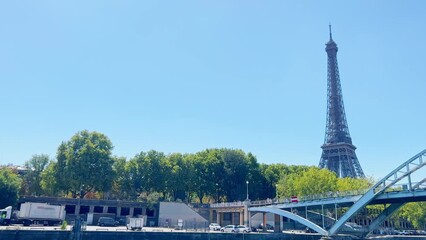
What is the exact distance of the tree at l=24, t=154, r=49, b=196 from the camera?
287ft

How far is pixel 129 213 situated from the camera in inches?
3150

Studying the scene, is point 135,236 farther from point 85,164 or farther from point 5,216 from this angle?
point 85,164

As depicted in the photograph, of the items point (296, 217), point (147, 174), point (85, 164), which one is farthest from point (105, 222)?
point (296, 217)

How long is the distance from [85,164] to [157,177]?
16507 millimetres

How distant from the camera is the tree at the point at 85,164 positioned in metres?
75.2

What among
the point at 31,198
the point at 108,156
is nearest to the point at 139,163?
the point at 108,156

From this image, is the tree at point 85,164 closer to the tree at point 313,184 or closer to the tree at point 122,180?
the tree at point 122,180

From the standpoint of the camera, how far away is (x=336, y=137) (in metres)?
111

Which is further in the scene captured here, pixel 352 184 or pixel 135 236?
pixel 352 184

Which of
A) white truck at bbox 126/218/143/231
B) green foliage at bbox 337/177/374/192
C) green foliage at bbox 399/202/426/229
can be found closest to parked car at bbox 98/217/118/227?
white truck at bbox 126/218/143/231

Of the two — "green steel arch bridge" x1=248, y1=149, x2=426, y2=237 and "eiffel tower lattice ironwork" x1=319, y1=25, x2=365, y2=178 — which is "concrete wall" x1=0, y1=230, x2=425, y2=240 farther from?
"eiffel tower lattice ironwork" x1=319, y1=25, x2=365, y2=178

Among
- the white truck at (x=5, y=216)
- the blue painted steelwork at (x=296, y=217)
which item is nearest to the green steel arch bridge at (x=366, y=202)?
the blue painted steelwork at (x=296, y=217)

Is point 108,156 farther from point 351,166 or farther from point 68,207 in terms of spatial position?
point 351,166

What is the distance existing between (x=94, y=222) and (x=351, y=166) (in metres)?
70.7
